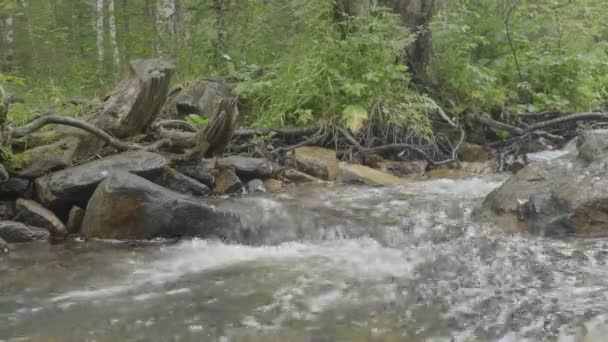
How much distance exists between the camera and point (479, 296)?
141 inches

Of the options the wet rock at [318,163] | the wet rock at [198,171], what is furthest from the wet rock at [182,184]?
the wet rock at [318,163]

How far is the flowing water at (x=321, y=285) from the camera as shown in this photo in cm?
312

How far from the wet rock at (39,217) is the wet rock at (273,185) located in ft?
8.63

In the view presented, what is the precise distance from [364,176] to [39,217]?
4150mm

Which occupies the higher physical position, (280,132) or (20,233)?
(280,132)

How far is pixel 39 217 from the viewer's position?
536 cm

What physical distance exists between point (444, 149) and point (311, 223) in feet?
15.1

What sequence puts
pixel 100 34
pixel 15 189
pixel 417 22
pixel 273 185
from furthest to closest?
1. pixel 100 34
2. pixel 417 22
3. pixel 273 185
4. pixel 15 189

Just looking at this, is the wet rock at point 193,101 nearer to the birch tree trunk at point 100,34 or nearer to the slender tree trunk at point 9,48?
the birch tree trunk at point 100,34

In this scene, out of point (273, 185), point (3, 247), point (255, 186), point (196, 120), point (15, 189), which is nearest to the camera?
point (3, 247)

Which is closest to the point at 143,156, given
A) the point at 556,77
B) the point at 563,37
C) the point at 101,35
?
the point at 556,77

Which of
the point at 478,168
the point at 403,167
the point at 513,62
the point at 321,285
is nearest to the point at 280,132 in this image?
the point at 403,167

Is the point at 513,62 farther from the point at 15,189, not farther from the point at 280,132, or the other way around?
the point at 15,189

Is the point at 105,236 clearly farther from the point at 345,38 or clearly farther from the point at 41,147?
the point at 345,38
